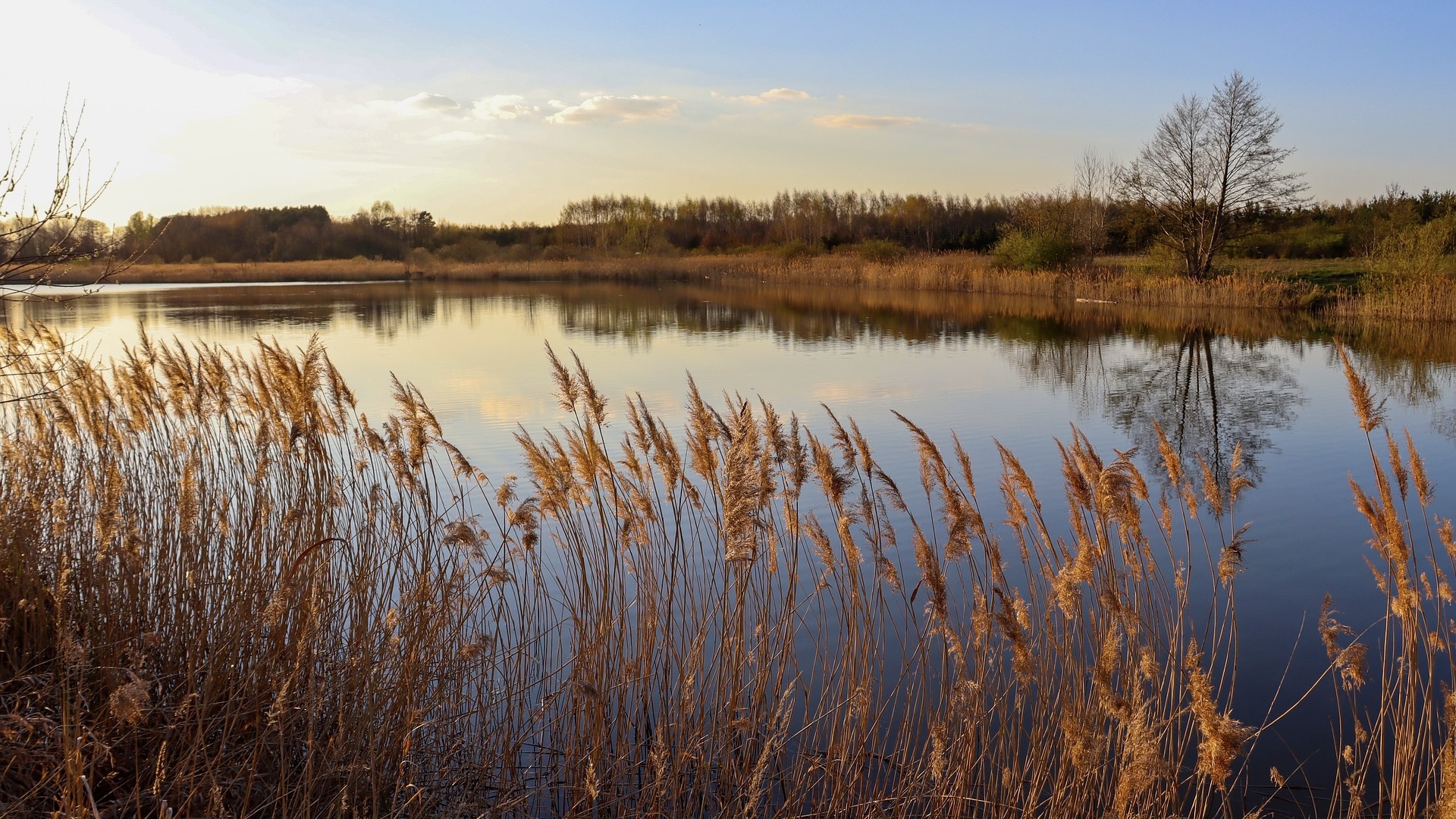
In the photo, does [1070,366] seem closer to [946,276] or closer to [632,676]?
[632,676]

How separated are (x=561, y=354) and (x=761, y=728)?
14.1m

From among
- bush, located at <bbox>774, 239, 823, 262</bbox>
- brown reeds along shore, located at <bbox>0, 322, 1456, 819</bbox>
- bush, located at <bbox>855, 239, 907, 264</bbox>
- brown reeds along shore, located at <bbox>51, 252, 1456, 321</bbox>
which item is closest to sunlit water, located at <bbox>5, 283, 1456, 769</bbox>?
brown reeds along shore, located at <bbox>0, 322, 1456, 819</bbox>

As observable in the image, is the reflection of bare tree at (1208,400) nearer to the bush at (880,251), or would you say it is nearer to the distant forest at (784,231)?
the distant forest at (784,231)

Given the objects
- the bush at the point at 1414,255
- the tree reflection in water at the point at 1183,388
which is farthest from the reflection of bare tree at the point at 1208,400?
the bush at the point at 1414,255

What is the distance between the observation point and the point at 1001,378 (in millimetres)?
15102

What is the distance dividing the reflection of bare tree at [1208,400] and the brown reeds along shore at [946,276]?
7.06 m

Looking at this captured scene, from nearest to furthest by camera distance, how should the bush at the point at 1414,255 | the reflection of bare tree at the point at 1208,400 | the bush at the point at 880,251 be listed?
1. the reflection of bare tree at the point at 1208,400
2. the bush at the point at 1414,255
3. the bush at the point at 880,251

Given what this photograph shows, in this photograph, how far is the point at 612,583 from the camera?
4.96 m

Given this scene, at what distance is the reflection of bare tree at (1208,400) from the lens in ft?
35.1

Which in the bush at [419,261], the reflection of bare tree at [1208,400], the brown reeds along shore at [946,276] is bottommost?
the reflection of bare tree at [1208,400]

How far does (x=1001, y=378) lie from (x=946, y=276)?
66.6 ft

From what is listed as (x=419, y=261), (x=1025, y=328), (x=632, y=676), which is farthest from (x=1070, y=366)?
(x=419, y=261)

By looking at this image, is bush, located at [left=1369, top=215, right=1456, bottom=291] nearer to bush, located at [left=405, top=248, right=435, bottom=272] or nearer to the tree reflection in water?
the tree reflection in water

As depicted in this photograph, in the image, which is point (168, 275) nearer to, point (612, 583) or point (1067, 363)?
point (1067, 363)
